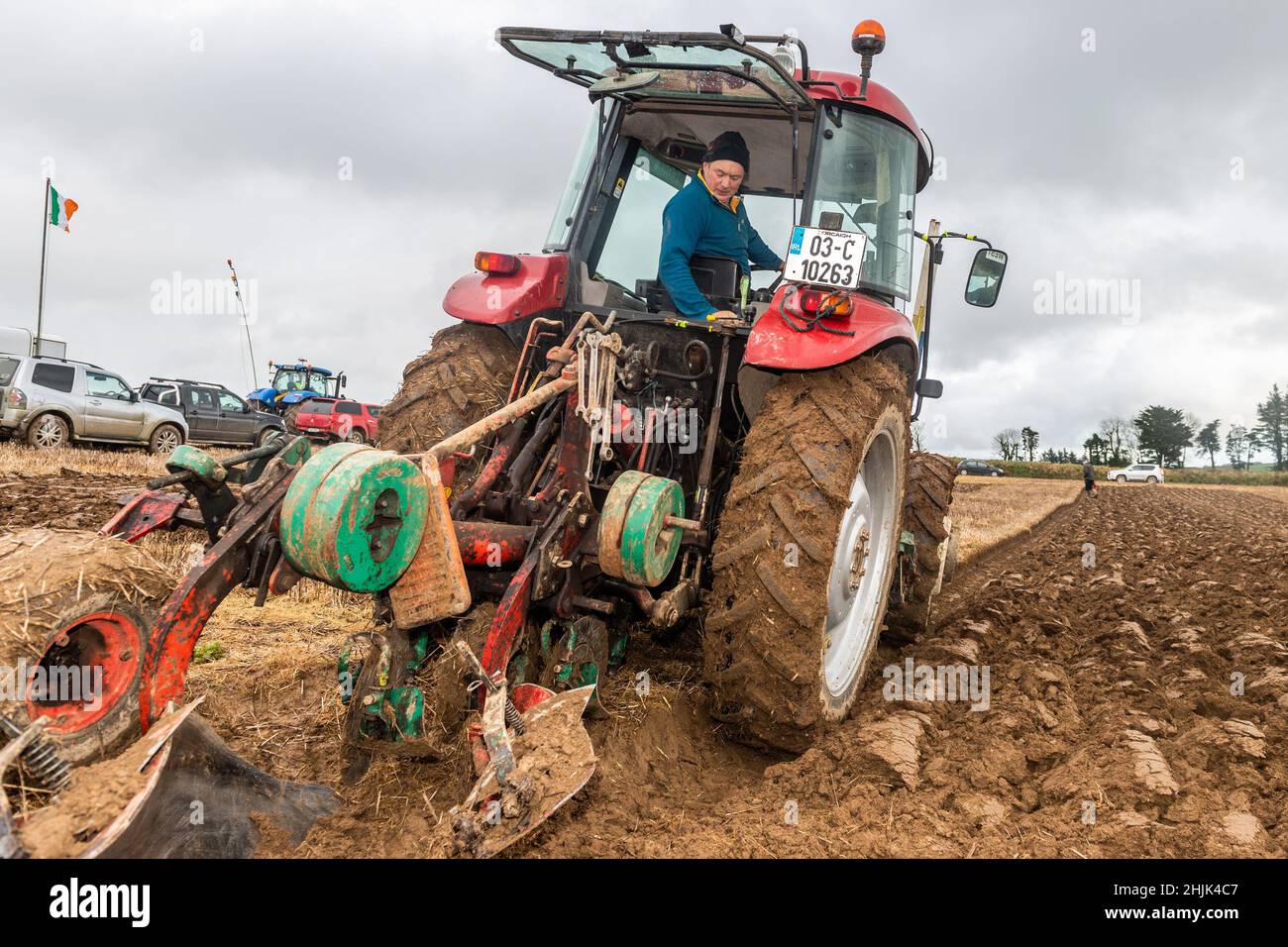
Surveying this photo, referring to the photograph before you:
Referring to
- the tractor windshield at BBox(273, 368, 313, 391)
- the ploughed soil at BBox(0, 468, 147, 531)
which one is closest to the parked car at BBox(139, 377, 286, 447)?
the tractor windshield at BBox(273, 368, 313, 391)

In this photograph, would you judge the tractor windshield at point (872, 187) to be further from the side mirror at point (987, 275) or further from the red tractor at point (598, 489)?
the side mirror at point (987, 275)

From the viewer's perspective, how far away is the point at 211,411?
20406 millimetres

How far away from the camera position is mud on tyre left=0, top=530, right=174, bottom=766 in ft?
7.13

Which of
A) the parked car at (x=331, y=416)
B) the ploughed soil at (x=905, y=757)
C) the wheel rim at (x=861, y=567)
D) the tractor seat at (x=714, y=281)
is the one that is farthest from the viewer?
the parked car at (x=331, y=416)

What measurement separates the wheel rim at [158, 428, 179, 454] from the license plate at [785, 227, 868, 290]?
1654 centimetres

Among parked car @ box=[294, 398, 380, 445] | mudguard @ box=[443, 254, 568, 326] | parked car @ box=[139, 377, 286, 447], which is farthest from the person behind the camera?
parked car @ box=[294, 398, 380, 445]

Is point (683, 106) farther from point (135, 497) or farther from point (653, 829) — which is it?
point (653, 829)

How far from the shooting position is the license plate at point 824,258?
321cm

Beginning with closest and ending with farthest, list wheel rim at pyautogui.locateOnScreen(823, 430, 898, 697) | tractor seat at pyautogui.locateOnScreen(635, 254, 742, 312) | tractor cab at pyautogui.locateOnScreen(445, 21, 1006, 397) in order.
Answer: tractor cab at pyautogui.locateOnScreen(445, 21, 1006, 397) < wheel rim at pyautogui.locateOnScreen(823, 430, 898, 697) < tractor seat at pyautogui.locateOnScreen(635, 254, 742, 312)

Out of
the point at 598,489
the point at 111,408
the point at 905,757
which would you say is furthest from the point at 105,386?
the point at 905,757

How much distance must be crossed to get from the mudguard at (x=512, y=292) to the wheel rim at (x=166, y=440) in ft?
49.6

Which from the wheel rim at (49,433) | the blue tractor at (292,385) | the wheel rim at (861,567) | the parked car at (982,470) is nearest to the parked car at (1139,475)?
the parked car at (982,470)

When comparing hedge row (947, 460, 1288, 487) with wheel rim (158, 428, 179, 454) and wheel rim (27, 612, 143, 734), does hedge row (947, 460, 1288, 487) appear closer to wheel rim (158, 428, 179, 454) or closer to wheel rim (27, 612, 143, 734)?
wheel rim (158, 428, 179, 454)

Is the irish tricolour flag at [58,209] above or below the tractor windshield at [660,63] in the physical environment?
above
